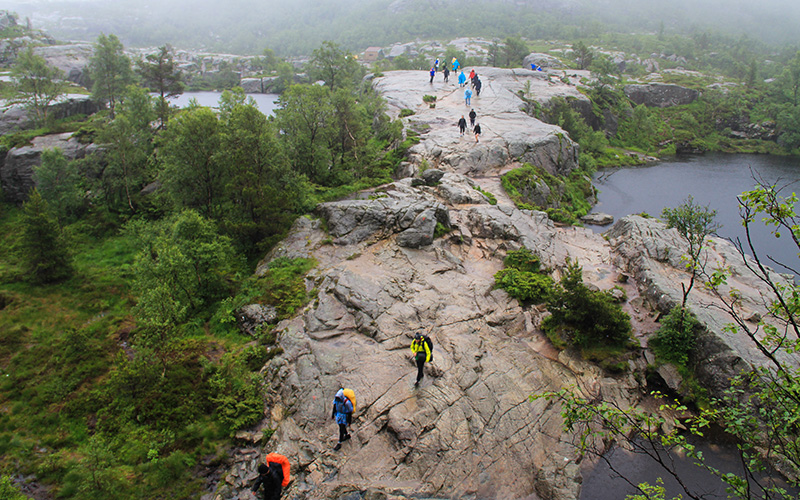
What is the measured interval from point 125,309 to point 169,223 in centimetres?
633

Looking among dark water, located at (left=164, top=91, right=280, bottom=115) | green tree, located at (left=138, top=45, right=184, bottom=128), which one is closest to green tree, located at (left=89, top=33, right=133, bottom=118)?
green tree, located at (left=138, top=45, right=184, bottom=128)

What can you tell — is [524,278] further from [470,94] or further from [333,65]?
[333,65]

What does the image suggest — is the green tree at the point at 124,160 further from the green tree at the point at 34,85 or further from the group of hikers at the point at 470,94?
the group of hikers at the point at 470,94

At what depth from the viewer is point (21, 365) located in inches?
827

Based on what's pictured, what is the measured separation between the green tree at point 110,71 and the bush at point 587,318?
6075 cm

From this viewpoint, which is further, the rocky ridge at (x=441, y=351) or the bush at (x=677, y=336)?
the bush at (x=677, y=336)

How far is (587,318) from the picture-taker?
20.2m

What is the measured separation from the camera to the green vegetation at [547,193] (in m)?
35.3

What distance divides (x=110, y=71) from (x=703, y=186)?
82.5 m

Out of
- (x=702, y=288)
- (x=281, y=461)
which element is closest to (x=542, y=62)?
(x=702, y=288)

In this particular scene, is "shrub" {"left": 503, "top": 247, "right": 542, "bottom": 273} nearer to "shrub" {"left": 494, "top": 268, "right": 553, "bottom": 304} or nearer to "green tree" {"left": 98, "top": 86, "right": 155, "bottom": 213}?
"shrub" {"left": 494, "top": 268, "right": 553, "bottom": 304}

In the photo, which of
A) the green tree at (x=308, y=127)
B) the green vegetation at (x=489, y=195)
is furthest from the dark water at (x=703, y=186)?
the green tree at (x=308, y=127)

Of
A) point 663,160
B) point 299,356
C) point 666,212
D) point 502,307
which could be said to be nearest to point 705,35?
point 663,160

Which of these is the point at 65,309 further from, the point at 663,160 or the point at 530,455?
the point at 663,160
